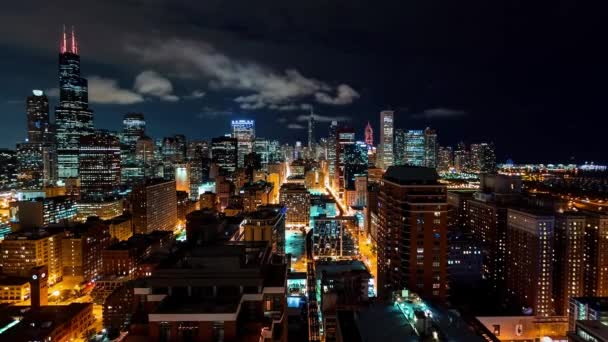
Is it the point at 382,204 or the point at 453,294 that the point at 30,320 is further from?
the point at 453,294

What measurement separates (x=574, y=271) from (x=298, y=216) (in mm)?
36913

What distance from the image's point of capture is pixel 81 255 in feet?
127

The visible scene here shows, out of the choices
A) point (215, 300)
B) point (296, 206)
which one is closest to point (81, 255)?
point (296, 206)

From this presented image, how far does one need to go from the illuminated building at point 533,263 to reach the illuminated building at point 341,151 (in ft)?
183

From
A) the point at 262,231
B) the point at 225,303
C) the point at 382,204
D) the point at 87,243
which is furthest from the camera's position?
the point at 87,243

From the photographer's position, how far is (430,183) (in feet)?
81.6

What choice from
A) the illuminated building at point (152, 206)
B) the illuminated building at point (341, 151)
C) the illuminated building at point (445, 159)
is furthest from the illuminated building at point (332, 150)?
the illuminated building at point (152, 206)

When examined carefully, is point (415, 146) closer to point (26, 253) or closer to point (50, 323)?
point (26, 253)

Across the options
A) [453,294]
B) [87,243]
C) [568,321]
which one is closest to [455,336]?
[568,321]

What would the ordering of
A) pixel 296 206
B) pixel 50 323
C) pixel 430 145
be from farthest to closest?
1. pixel 430 145
2. pixel 296 206
3. pixel 50 323

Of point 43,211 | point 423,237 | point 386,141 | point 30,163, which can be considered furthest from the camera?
point 386,141

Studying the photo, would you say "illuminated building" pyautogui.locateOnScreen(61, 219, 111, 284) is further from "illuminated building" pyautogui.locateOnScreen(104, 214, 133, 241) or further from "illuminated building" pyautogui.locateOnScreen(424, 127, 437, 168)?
"illuminated building" pyautogui.locateOnScreen(424, 127, 437, 168)

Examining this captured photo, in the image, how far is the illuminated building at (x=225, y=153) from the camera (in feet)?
340

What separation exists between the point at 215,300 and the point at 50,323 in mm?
17267
